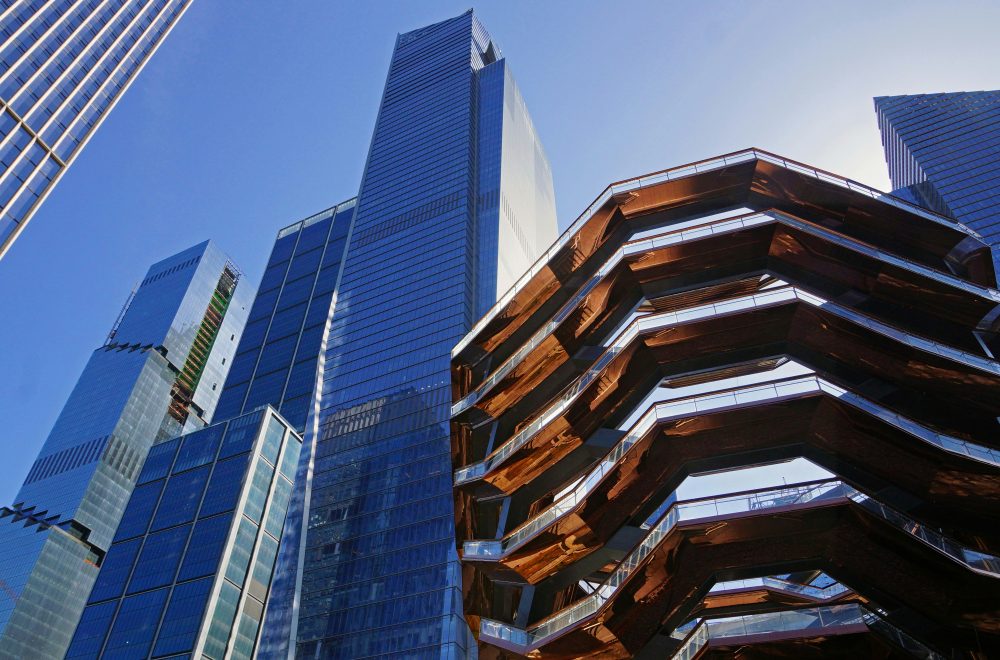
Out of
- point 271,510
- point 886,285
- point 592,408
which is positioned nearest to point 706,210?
point 886,285

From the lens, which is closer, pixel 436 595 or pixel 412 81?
pixel 436 595

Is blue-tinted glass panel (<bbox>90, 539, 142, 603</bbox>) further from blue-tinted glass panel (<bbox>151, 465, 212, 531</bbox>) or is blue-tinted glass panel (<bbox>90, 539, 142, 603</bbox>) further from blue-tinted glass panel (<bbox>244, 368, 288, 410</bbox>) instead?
blue-tinted glass panel (<bbox>244, 368, 288, 410</bbox>)

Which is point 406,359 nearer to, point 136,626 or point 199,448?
point 199,448

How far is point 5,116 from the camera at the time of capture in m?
80.5

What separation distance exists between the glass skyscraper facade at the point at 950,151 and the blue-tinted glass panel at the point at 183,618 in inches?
5030

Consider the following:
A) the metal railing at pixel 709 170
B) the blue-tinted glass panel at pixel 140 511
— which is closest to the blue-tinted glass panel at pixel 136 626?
the blue-tinted glass panel at pixel 140 511

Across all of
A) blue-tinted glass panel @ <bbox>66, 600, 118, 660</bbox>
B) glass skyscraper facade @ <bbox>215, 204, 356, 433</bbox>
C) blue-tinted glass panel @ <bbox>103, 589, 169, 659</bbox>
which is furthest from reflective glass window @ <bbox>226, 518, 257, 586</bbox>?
glass skyscraper facade @ <bbox>215, 204, 356, 433</bbox>

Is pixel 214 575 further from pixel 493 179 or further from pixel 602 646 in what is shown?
pixel 602 646

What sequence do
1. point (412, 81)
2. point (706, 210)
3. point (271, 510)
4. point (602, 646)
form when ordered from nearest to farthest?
point (602, 646)
point (706, 210)
point (271, 510)
point (412, 81)

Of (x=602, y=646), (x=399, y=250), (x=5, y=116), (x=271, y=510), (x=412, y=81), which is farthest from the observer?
(x=412, y=81)

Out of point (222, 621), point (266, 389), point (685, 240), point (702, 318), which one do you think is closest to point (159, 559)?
point (222, 621)

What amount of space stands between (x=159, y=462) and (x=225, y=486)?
22.7 meters

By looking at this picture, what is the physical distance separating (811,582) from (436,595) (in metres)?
65.4

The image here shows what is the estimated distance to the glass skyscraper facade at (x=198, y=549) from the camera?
11719 cm
